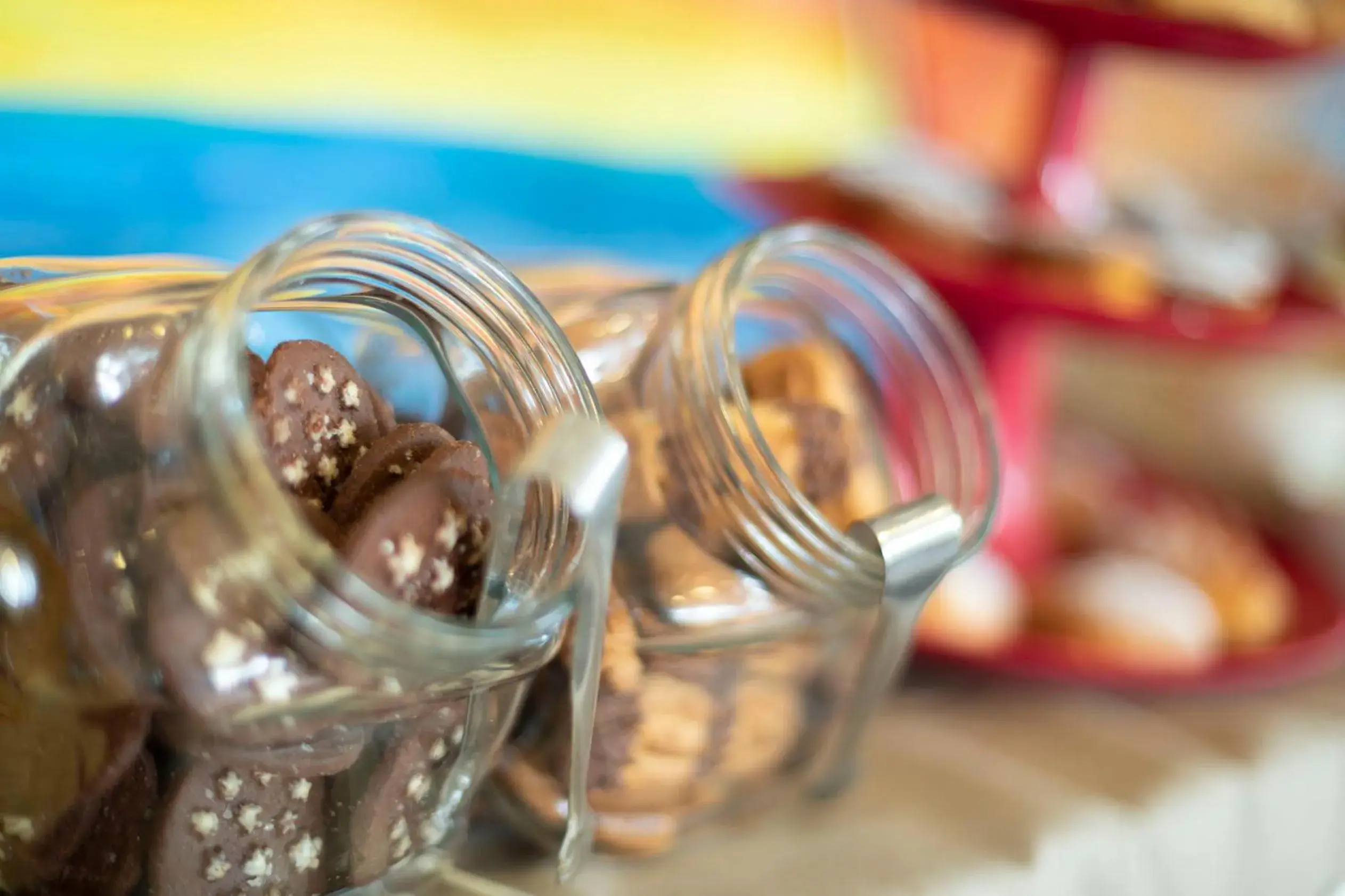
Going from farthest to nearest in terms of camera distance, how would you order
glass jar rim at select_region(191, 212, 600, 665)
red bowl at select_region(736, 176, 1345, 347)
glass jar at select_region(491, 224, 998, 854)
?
red bowl at select_region(736, 176, 1345, 347) < glass jar at select_region(491, 224, 998, 854) < glass jar rim at select_region(191, 212, 600, 665)

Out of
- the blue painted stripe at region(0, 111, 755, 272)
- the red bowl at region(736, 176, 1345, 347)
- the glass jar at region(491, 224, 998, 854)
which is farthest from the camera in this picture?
the red bowl at region(736, 176, 1345, 347)

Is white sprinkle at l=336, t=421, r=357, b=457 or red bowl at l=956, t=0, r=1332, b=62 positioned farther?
red bowl at l=956, t=0, r=1332, b=62

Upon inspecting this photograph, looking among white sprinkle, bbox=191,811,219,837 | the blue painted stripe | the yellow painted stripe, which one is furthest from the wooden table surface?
the yellow painted stripe

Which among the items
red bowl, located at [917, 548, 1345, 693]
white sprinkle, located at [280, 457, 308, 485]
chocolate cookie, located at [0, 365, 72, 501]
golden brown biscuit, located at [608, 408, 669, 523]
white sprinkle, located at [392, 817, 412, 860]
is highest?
chocolate cookie, located at [0, 365, 72, 501]

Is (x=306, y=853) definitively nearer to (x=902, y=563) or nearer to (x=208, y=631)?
(x=208, y=631)

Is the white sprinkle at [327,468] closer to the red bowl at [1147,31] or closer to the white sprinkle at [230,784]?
the white sprinkle at [230,784]

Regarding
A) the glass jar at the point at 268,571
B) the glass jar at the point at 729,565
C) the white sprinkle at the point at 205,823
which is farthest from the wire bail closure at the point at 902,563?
the white sprinkle at the point at 205,823

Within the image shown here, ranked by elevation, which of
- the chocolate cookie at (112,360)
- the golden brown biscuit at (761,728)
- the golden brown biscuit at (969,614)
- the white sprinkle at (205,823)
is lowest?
the golden brown biscuit at (969,614)

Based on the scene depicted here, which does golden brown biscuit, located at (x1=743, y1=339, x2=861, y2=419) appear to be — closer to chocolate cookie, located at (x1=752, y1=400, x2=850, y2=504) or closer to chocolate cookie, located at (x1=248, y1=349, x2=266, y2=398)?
chocolate cookie, located at (x1=752, y1=400, x2=850, y2=504)
